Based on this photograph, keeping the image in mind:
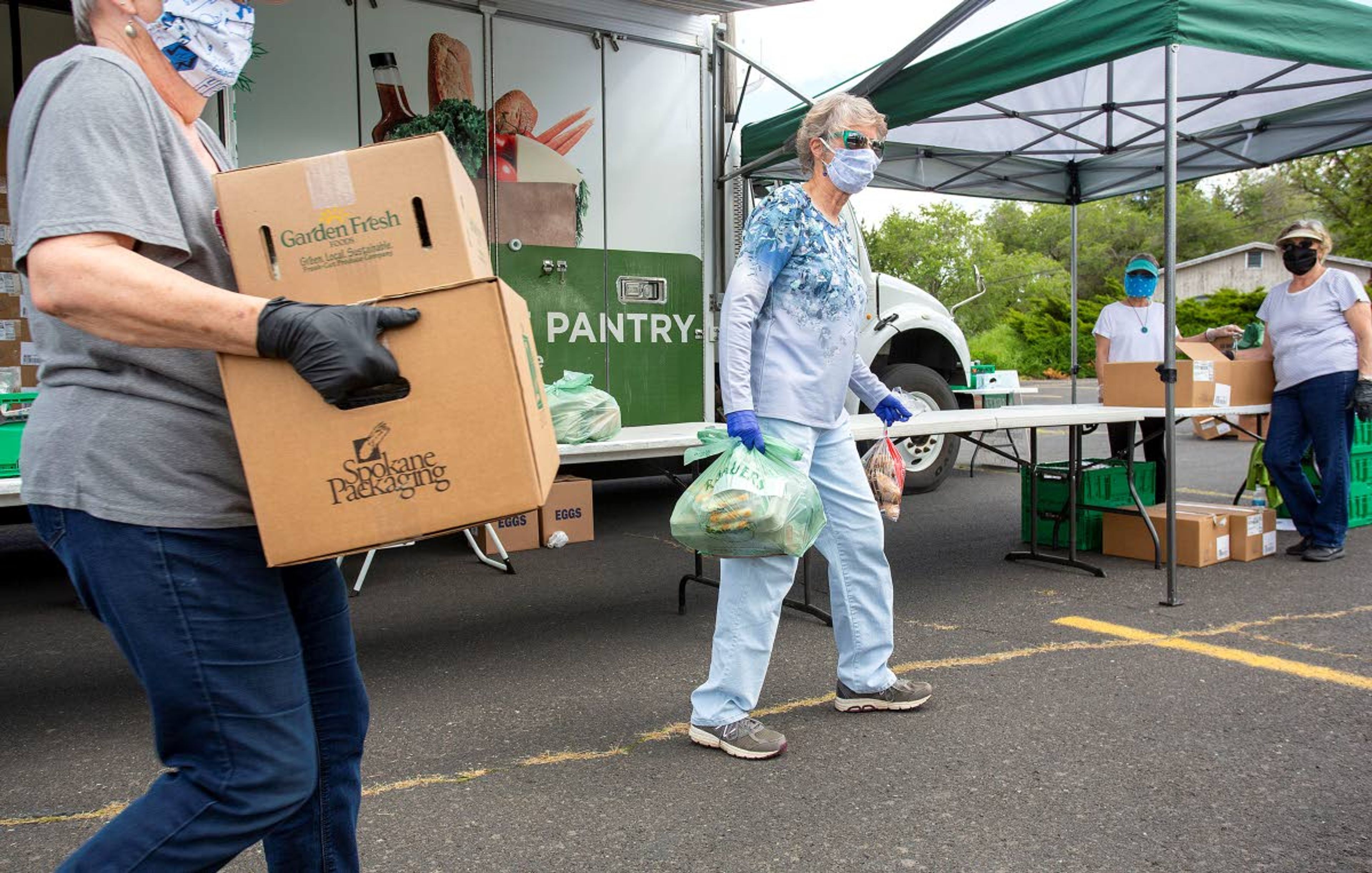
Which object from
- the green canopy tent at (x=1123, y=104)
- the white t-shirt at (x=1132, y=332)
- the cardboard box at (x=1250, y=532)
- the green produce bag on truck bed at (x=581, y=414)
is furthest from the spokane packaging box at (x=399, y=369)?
the white t-shirt at (x=1132, y=332)

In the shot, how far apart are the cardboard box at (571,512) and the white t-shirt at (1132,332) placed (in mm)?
3654

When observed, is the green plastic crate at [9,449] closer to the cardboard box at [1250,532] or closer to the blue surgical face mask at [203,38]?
the blue surgical face mask at [203,38]

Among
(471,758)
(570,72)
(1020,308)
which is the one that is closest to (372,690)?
(471,758)

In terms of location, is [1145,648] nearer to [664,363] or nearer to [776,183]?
[664,363]

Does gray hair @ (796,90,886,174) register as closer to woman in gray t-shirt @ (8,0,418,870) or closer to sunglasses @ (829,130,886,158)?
sunglasses @ (829,130,886,158)

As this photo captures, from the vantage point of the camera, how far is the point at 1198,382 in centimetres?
595

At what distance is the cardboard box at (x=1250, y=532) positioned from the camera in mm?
6000

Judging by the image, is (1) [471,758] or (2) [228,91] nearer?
(1) [471,758]

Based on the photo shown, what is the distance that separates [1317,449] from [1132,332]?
136cm

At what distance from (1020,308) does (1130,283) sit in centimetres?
4622

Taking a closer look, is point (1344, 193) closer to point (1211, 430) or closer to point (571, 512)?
point (1211, 430)

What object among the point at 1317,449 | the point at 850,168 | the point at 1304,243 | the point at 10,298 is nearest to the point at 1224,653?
the point at 850,168

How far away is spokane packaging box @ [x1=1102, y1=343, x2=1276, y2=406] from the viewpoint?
595 cm

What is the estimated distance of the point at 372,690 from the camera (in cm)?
385
